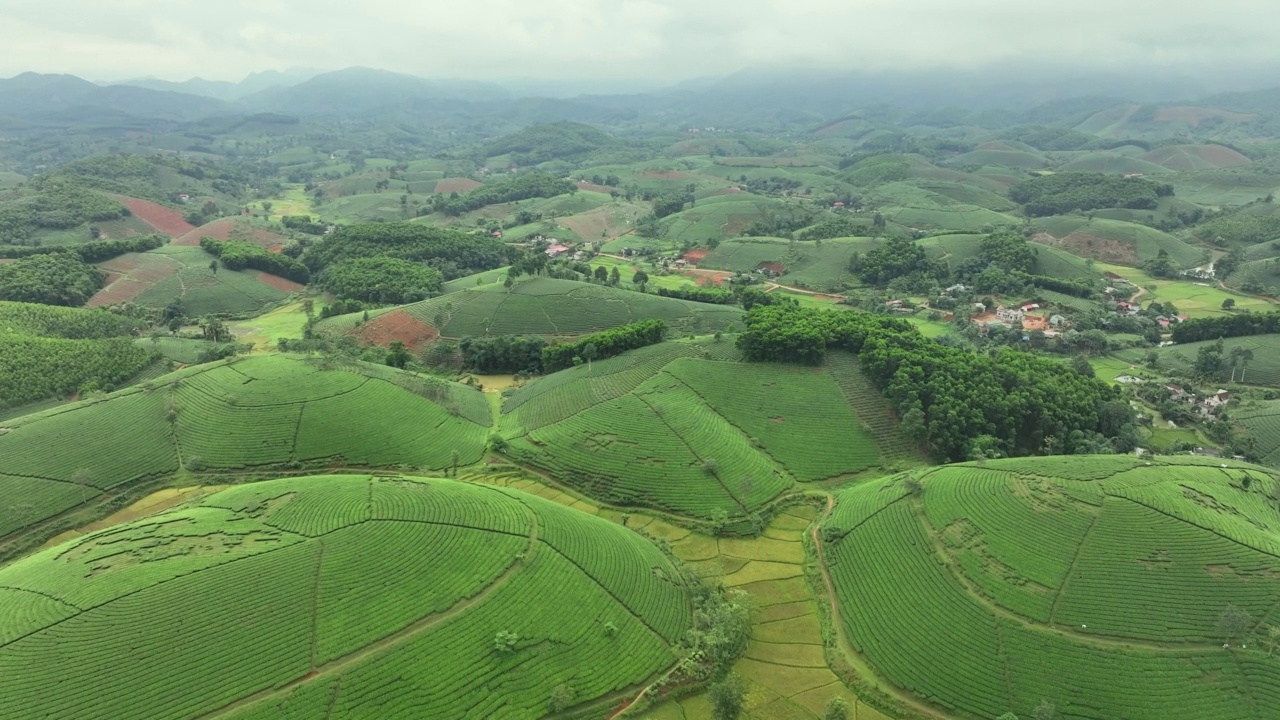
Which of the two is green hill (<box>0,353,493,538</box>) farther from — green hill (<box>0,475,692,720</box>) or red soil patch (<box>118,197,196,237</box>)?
red soil patch (<box>118,197,196,237</box>)

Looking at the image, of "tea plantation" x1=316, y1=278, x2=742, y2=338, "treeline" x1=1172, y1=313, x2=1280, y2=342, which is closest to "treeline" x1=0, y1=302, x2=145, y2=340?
"tea plantation" x1=316, y1=278, x2=742, y2=338

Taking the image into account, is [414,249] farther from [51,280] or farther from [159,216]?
[159,216]

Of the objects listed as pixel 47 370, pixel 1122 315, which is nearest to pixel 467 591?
pixel 47 370

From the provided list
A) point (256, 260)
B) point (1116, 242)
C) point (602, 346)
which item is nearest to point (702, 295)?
point (602, 346)

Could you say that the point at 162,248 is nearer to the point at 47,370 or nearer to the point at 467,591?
the point at 47,370

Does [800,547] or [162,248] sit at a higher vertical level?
[162,248]
